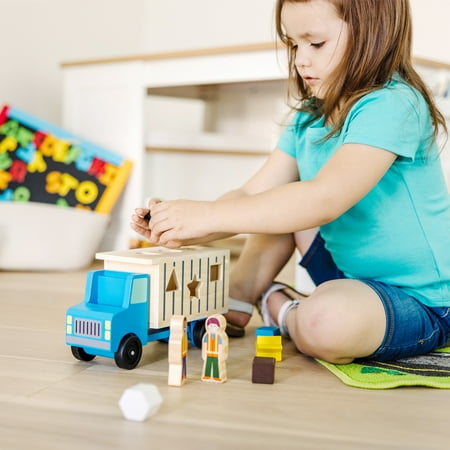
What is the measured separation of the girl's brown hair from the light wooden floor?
334mm

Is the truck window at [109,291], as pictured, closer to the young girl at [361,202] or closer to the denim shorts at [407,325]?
the young girl at [361,202]

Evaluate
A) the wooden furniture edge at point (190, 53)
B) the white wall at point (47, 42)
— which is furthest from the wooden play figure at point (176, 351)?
the white wall at point (47, 42)

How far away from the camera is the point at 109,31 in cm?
242

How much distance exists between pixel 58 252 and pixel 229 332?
693mm

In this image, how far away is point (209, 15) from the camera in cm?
252

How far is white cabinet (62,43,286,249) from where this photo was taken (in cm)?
160

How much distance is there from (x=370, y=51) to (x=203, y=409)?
18.8 inches

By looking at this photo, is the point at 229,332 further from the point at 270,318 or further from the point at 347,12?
the point at 347,12

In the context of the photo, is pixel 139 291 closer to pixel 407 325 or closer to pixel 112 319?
pixel 112 319

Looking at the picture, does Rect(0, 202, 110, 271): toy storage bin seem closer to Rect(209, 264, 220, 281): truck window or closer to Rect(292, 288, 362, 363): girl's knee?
Rect(209, 264, 220, 281): truck window

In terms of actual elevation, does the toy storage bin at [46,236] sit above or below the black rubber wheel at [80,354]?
above

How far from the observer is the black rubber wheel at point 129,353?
0.78m

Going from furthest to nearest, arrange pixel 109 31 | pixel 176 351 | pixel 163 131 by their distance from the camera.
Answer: pixel 109 31 < pixel 163 131 < pixel 176 351

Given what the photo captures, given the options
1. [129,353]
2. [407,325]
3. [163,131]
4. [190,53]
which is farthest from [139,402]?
[163,131]
